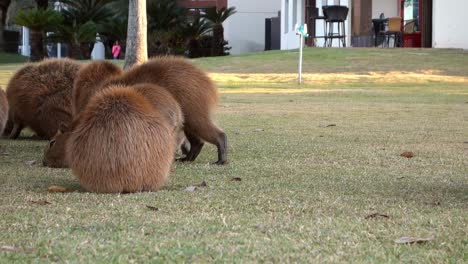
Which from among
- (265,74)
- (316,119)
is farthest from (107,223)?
(265,74)

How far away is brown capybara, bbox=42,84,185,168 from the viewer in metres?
5.62

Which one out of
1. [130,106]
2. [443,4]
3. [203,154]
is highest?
[443,4]

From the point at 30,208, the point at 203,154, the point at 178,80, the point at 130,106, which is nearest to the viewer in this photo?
the point at 30,208

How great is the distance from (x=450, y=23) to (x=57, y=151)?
26.0 m

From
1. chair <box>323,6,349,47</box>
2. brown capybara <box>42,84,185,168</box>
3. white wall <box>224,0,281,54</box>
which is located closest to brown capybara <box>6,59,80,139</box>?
brown capybara <box>42,84,185,168</box>

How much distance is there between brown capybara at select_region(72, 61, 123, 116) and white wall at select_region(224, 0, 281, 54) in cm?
3844

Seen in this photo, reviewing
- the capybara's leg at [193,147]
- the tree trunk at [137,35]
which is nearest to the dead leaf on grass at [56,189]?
the capybara's leg at [193,147]

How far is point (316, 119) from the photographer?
37.4ft

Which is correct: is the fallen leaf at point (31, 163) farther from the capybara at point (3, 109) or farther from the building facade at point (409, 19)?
the building facade at point (409, 19)

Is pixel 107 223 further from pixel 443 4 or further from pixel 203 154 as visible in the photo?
pixel 443 4

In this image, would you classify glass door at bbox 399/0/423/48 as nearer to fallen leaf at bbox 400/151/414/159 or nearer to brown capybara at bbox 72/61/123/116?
fallen leaf at bbox 400/151/414/159

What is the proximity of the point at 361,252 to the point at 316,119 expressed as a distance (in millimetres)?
7816

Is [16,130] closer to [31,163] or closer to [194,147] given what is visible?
[31,163]

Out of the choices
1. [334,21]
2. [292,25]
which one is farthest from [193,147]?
[292,25]
